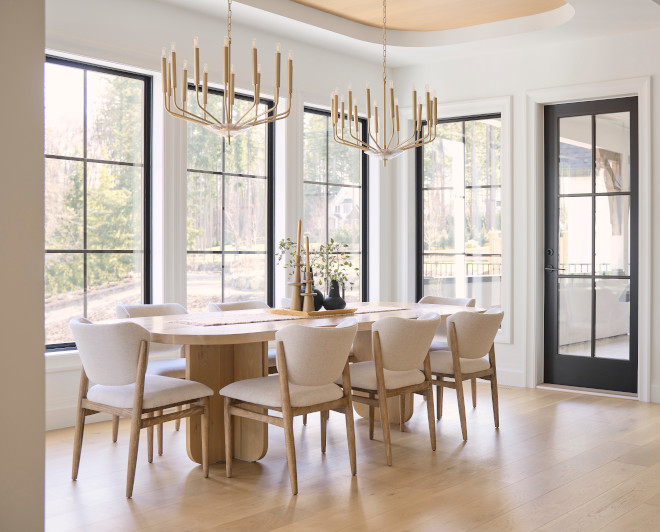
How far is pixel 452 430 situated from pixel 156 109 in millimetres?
3024

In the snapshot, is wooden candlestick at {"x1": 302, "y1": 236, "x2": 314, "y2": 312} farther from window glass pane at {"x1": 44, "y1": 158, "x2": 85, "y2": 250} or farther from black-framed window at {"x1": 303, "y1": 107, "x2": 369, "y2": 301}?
black-framed window at {"x1": 303, "y1": 107, "x2": 369, "y2": 301}

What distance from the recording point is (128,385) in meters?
3.56

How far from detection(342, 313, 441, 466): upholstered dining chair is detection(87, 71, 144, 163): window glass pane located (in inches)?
92.7

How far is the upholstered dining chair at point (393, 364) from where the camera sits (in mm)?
3867

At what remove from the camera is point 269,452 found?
416 cm

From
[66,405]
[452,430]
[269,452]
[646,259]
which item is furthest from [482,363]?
[66,405]

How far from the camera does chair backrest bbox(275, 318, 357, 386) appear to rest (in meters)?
3.39

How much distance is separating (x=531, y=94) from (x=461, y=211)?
121 cm

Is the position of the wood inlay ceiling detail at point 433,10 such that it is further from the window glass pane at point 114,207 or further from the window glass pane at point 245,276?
the window glass pane at point 245,276

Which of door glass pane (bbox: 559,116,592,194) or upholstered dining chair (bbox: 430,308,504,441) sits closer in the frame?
upholstered dining chair (bbox: 430,308,504,441)

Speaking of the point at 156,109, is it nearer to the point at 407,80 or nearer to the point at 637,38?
the point at 407,80

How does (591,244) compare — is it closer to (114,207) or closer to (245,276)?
(245,276)

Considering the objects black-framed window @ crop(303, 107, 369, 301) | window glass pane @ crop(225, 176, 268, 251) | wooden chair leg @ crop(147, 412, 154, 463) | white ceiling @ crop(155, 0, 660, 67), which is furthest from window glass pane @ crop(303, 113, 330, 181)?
wooden chair leg @ crop(147, 412, 154, 463)
